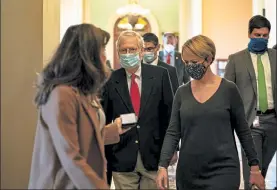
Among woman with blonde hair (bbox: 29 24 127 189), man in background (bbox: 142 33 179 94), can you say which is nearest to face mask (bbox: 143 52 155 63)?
man in background (bbox: 142 33 179 94)

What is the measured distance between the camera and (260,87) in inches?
124

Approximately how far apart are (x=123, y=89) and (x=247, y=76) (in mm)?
1053

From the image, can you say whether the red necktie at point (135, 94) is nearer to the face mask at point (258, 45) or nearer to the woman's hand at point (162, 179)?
the woman's hand at point (162, 179)

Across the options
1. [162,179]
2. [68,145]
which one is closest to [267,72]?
[162,179]

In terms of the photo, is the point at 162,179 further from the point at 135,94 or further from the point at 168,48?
the point at 168,48

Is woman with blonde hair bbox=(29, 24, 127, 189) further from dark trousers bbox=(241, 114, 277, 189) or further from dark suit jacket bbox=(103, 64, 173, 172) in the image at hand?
dark trousers bbox=(241, 114, 277, 189)

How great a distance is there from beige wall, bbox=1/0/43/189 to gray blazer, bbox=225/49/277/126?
4.65 feet

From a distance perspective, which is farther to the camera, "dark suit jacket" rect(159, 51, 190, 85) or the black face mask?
"dark suit jacket" rect(159, 51, 190, 85)

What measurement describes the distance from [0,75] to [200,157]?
1046 mm

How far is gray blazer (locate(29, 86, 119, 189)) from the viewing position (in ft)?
4.58

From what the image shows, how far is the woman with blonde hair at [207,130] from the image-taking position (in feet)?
6.83

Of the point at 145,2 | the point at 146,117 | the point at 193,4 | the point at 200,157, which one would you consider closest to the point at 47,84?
the point at 200,157

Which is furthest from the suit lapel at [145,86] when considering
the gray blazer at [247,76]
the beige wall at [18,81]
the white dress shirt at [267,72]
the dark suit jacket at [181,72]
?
the dark suit jacket at [181,72]

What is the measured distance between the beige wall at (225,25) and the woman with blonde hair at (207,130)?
368cm
